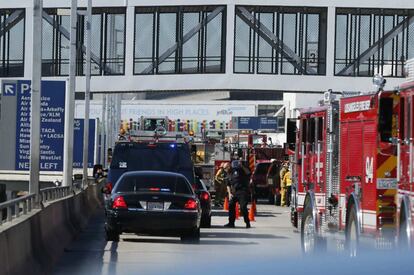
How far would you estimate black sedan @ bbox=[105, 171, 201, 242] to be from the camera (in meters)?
23.6

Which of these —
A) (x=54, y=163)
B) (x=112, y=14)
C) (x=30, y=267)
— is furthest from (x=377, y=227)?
(x=112, y=14)

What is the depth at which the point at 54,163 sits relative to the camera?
137 feet

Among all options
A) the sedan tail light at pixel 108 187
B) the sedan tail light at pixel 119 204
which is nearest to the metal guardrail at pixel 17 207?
the sedan tail light at pixel 119 204

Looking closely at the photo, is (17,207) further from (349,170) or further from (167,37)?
(167,37)

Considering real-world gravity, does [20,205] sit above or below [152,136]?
below

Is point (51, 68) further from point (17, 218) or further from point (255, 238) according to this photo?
point (17, 218)

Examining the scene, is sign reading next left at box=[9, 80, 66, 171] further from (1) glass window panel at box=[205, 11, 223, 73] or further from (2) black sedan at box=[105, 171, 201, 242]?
(1) glass window panel at box=[205, 11, 223, 73]

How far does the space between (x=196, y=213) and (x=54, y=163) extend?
18.6m

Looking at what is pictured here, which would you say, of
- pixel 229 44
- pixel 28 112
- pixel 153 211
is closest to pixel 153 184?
pixel 153 211

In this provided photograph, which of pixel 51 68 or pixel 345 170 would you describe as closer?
pixel 345 170

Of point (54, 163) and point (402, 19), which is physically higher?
point (402, 19)

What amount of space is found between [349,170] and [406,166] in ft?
9.17

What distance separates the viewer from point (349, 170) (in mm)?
17688

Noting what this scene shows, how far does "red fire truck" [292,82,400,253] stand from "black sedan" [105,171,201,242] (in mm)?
2503
